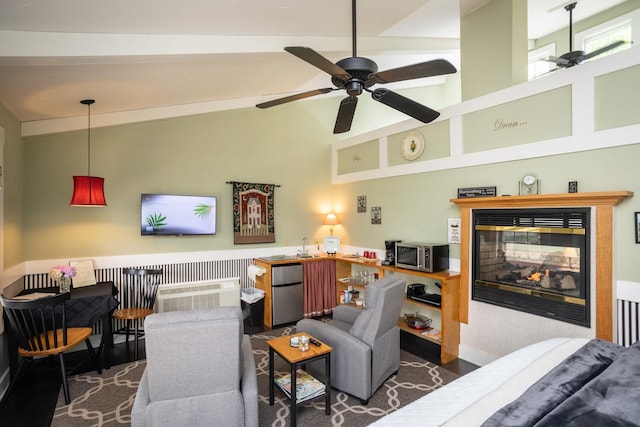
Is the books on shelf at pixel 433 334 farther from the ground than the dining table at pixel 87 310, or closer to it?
closer to it

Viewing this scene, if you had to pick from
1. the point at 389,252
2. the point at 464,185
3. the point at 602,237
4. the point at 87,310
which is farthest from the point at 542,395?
the point at 87,310

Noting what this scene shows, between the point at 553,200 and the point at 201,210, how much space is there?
4.07 meters

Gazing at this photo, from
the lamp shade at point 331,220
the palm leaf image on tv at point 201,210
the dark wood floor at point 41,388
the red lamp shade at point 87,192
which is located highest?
the red lamp shade at point 87,192

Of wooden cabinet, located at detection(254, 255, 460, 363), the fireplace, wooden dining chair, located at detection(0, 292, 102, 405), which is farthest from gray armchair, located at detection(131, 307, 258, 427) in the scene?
the fireplace

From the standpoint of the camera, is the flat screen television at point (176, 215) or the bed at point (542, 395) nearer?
the bed at point (542, 395)

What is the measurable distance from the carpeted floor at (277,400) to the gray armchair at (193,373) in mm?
668

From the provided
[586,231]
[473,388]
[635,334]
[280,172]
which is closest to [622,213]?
[586,231]

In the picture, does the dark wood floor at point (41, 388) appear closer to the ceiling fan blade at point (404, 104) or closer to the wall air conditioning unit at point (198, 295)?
the wall air conditioning unit at point (198, 295)

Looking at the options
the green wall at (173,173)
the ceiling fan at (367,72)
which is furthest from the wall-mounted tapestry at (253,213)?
the ceiling fan at (367,72)

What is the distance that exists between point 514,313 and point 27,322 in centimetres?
441

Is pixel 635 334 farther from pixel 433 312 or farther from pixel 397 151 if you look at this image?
pixel 397 151

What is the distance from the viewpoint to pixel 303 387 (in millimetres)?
2510

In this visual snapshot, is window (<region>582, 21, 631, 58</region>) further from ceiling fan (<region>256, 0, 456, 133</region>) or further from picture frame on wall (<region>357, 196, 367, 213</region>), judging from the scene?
ceiling fan (<region>256, 0, 456, 133</region>)

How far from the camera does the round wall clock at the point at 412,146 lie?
13.6ft
